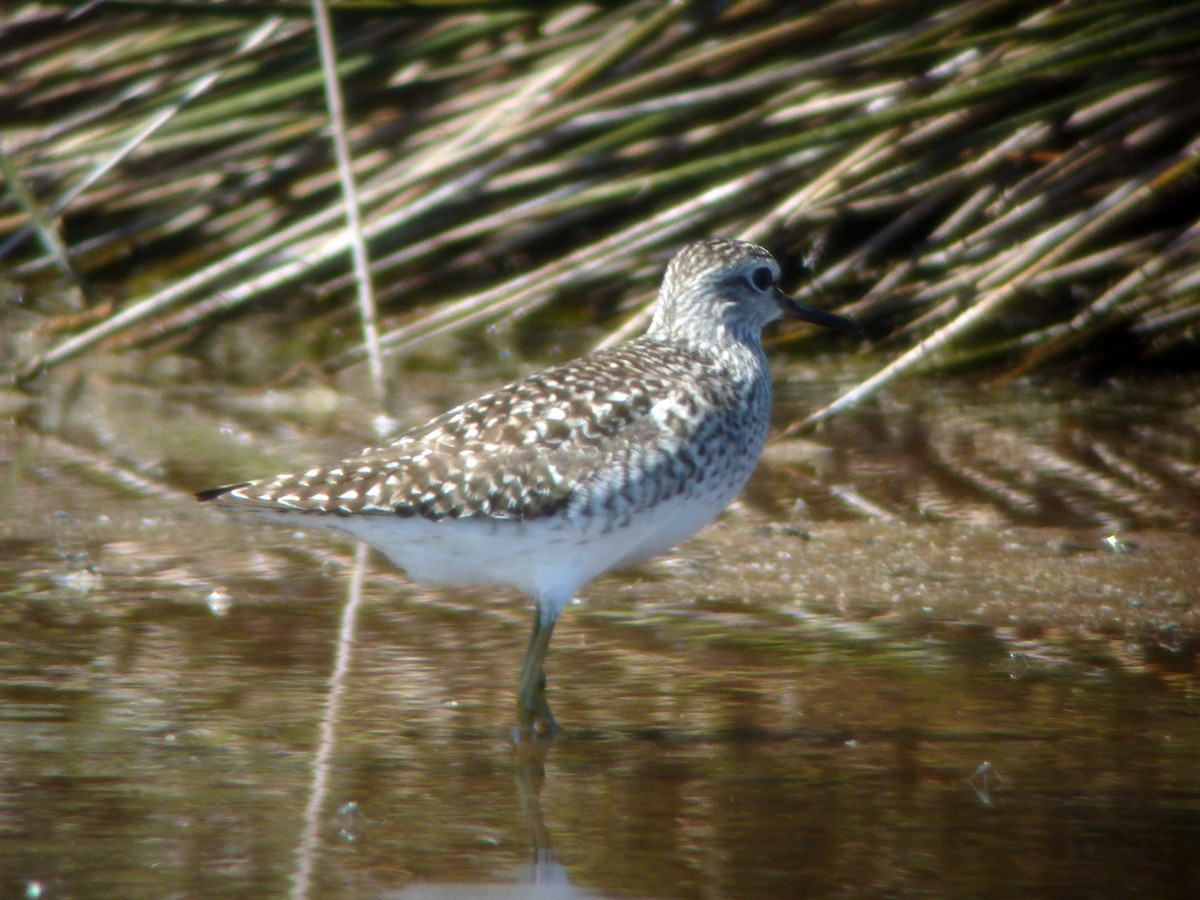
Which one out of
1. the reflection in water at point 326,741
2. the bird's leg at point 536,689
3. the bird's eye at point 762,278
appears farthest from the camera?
the bird's eye at point 762,278

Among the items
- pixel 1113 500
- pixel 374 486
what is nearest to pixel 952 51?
pixel 1113 500

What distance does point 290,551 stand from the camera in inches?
208

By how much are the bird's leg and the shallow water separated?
58 millimetres

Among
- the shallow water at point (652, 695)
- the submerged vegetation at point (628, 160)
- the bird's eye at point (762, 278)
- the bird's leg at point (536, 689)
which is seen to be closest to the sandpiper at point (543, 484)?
the bird's leg at point (536, 689)

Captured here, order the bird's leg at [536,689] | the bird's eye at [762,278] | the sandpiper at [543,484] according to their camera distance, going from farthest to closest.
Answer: the bird's eye at [762,278]
the sandpiper at [543,484]
the bird's leg at [536,689]

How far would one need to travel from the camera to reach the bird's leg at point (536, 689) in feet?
12.3

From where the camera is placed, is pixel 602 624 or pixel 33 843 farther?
pixel 602 624

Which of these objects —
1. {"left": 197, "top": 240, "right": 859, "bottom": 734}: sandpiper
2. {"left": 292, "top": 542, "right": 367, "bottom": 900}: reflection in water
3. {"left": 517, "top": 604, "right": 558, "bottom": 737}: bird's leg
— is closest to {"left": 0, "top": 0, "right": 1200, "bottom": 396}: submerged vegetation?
{"left": 292, "top": 542, "right": 367, "bottom": 900}: reflection in water

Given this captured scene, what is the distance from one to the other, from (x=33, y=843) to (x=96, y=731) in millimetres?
613

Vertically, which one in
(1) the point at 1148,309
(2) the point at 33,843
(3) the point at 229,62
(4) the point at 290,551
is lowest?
A: (2) the point at 33,843

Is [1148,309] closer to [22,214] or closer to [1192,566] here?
[1192,566]

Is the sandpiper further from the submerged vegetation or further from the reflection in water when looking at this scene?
the submerged vegetation

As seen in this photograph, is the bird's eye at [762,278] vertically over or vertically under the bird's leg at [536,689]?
over

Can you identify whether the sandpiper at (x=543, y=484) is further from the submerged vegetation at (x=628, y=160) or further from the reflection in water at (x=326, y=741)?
the submerged vegetation at (x=628, y=160)
